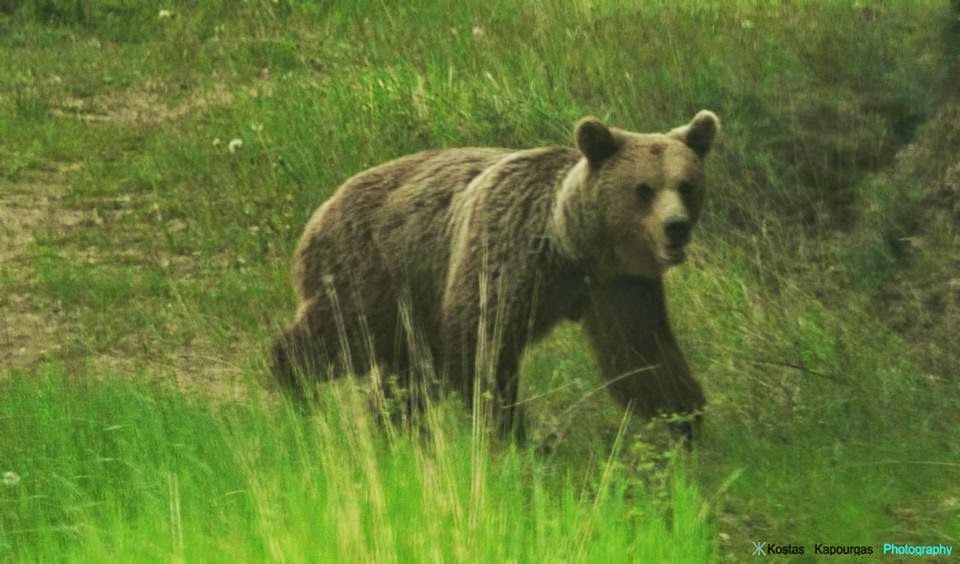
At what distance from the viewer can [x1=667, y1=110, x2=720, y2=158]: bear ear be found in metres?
6.50

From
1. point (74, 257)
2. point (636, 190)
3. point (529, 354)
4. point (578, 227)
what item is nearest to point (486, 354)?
point (578, 227)

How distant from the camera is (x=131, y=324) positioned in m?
8.63

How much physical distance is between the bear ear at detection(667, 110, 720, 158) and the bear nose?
0.42 meters

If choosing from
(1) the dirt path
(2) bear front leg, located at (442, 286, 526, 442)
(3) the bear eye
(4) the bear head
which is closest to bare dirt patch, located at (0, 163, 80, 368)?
(1) the dirt path

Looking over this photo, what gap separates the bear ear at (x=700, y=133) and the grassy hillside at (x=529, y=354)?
30.3 inches

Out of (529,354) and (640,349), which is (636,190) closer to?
(640,349)

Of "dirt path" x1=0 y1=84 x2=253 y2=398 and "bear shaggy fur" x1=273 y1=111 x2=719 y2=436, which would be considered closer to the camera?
"bear shaggy fur" x1=273 y1=111 x2=719 y2=436

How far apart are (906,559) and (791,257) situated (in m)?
3.24

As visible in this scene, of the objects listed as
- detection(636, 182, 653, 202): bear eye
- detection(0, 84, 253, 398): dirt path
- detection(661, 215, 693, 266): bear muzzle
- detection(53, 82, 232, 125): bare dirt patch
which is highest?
detection(636, 182, 653, 202): bear eye

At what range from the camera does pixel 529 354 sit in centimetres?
735

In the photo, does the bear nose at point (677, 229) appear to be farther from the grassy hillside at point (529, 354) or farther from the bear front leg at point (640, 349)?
the grassy hillside at point (529, 354)

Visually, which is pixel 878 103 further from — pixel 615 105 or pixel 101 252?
pixel 101 252

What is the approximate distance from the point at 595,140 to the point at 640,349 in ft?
2.41

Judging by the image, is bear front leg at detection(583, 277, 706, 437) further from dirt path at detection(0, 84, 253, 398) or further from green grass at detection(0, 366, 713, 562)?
dirt path at detection(0, 84, 253, 398)
